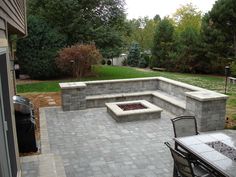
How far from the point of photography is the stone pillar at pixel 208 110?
7.05 metres

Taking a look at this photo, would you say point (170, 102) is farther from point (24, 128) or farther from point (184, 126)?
point (24, 128)

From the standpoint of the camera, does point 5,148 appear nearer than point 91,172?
Yes

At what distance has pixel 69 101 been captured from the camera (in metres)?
9.07

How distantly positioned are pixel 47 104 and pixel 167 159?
5.70 metres

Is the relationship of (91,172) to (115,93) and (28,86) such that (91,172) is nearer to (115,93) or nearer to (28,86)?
(115,93)

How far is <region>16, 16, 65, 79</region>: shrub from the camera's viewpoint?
14.6m

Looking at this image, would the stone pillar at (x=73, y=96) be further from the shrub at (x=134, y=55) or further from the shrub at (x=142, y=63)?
the shrub at (x=134, y=55)

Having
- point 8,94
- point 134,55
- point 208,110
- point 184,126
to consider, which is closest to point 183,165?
point 184,126

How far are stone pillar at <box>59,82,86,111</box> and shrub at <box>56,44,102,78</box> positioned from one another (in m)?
4.21

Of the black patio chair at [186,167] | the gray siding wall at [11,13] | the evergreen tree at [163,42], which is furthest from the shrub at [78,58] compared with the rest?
the evergreen tree at [163,42]

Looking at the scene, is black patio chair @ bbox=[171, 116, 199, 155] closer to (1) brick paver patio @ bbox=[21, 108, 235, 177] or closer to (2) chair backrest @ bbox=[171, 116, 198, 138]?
(2) chair backrest @ bbox=[171, 116, 198, 138]

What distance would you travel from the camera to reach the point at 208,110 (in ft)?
23.3

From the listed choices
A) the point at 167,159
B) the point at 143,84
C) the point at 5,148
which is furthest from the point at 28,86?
the point at 5,148

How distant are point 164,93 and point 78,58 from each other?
521 centimetres
